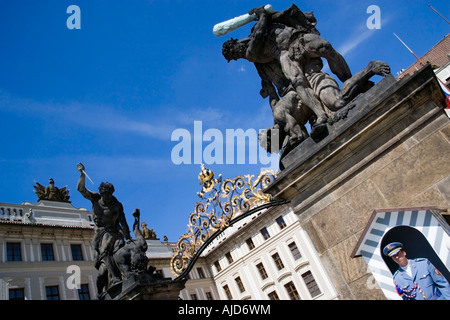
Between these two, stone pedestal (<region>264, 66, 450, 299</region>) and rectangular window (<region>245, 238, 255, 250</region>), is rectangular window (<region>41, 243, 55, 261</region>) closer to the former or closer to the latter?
rectangular window (<region>245, 238, 255, 250</region>)

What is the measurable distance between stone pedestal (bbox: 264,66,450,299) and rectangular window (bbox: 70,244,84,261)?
27.8 meters

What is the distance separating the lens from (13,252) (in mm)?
24562

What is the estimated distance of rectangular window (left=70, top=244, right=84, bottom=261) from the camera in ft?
90.6

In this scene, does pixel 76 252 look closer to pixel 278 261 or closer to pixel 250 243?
pixel 250 243

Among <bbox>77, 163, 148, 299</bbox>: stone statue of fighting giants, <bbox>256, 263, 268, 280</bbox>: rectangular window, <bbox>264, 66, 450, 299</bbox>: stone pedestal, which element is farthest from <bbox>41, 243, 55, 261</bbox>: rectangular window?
<bbox>264, 66, 450, 299</bbox>: stone pedestal

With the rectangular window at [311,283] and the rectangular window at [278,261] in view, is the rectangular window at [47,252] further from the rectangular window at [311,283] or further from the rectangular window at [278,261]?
the rectangular window at [311,283]

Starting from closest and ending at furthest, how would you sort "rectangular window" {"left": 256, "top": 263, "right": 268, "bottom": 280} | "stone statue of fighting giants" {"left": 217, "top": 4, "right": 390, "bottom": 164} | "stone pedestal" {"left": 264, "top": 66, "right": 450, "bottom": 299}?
"stone pedestal" {"left": 264, "top": 66, "right": 450, "bottom": 299} < "stone statue of fighting giants" {"left": 217, "top": 4, "right": 390, "bottom": 164} < "rectangular window" {"left": 256, "top": 263, "right": 268, "bottom": 280}

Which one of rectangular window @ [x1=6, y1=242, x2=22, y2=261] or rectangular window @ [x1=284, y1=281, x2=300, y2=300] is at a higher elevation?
rectangular window @ [x1=6, y1=242, x2=22, y2=261]

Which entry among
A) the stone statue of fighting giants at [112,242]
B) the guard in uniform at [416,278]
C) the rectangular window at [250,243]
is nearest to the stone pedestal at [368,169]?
the guard in uniform at [416,278]

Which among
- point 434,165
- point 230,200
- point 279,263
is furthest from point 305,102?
point 279,263

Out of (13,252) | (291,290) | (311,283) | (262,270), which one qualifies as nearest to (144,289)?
(13,252)

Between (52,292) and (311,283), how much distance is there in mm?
23017

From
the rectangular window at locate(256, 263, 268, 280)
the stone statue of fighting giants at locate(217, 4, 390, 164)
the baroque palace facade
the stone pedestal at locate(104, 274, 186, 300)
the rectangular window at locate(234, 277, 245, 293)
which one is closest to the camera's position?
the stone statue of fighting giants at locate(217, 4, 390, 164)
